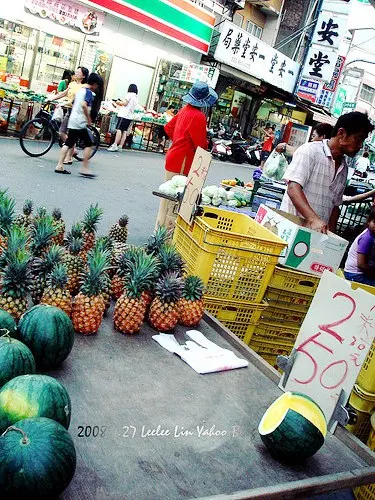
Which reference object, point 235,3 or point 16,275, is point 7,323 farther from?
point 235,3

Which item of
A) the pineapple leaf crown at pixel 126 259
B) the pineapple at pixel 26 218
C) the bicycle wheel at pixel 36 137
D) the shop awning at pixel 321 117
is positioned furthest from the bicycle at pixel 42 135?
the shop awning at pixel 321 117

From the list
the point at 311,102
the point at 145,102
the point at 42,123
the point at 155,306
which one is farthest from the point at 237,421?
the point at 311,102

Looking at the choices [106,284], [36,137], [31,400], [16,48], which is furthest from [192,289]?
[16,48]

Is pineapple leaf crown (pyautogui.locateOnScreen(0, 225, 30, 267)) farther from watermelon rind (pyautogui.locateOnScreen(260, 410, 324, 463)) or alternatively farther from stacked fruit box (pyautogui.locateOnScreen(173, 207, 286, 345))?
watermelon rind (pyautogui.locateOnScreen(260, 410, 324, 463))

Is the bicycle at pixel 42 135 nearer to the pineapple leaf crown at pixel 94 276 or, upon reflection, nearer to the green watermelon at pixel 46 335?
the pineapple leaf crown at pixel 94 276

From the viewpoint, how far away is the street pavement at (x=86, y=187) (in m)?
7.51

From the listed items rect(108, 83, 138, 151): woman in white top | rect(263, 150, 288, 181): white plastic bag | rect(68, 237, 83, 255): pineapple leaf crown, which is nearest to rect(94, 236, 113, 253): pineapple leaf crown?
rect(68, 237, 83, 255): pineapple leaf crown

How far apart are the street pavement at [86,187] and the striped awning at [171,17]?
4651 millimetres

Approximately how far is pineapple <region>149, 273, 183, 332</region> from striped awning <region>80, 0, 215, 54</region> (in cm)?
1320

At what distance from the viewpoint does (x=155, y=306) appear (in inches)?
95.5

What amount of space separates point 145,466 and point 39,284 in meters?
1.01

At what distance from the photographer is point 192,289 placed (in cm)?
256

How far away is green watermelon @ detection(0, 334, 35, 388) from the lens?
1.59m

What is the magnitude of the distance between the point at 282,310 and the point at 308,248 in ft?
1.44
